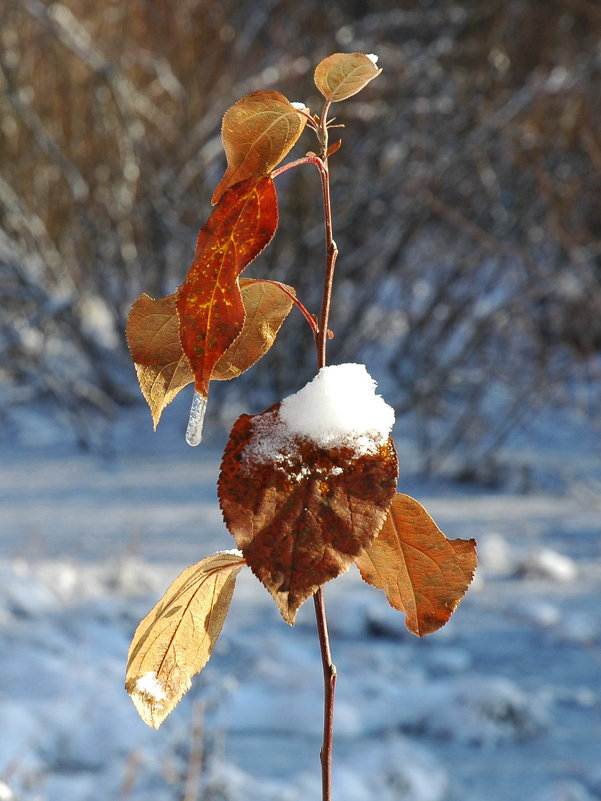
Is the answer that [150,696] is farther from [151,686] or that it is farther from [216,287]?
[216,287]

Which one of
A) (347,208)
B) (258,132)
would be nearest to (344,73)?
(258,132)

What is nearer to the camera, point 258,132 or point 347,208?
point 258,132

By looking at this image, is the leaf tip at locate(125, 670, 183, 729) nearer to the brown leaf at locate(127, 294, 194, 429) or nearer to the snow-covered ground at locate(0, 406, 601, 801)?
the brown leaf at locate(127, 294, 194, 429)

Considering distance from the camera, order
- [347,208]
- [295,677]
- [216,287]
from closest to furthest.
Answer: [216,287]
[295,677]
[347,208]

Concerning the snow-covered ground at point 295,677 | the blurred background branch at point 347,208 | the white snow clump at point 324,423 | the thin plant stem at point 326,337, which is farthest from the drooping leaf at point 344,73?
the blurred background branch at point 347,208

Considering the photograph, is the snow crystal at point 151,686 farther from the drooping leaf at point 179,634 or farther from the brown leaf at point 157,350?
the brown leaf at point 157,350

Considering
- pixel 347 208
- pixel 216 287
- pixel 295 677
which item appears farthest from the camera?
pixel 347 208
